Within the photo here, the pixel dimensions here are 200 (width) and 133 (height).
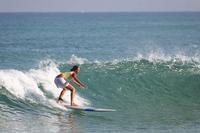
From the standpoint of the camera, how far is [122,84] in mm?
22797

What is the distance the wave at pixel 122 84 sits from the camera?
64.1 feet

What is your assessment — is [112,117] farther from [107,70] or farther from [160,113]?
[107,70]

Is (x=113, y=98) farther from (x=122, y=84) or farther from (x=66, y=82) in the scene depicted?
(x=66, y=82)

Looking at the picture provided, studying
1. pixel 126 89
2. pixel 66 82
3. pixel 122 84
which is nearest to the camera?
pixel 66 82

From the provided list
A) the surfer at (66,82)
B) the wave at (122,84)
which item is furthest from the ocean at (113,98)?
the surfer at (66,82)

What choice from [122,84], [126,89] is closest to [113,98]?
[126,89]

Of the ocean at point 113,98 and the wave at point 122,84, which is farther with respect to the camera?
the wave at point 122,84

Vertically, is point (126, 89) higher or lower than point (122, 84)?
lower

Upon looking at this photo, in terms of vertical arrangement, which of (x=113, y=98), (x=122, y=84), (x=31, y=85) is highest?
(x=31, y=85)

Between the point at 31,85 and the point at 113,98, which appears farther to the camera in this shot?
the point at 113,98

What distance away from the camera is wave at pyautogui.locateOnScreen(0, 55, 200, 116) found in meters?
19.5

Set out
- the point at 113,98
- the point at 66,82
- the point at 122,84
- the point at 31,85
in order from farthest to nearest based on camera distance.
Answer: the point at 122,84 → the point at 113,98 → the point at 31,85 → the point at 66,82

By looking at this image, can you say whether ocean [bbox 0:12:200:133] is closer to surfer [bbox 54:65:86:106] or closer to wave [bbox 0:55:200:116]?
wave [bbox 0:55:200:116]

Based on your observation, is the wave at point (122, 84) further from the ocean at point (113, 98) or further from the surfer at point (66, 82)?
the surfer at point (66, 82)
